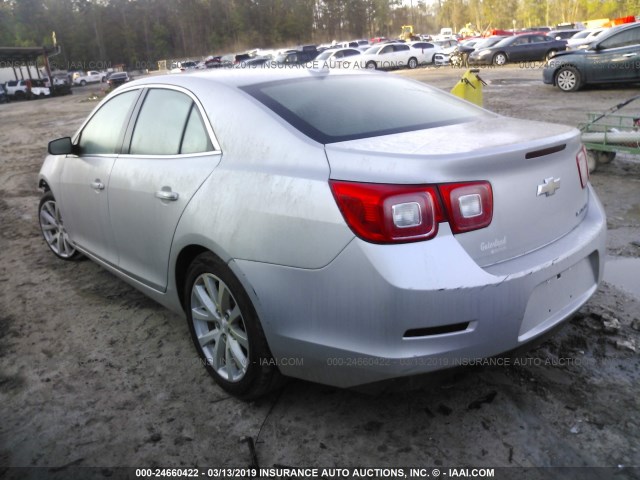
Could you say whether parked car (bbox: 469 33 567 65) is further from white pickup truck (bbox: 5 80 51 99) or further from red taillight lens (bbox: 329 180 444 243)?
white pickup truck (bbox: 5 80 51 99)

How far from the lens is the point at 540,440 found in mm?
2400

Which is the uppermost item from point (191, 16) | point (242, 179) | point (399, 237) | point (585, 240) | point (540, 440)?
point (191, 16)

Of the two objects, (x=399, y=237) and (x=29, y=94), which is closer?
(x=399, y=237)

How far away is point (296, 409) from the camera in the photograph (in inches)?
108

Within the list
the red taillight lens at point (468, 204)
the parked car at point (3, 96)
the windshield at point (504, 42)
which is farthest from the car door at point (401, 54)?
the red taillight lens at point (468, 204)

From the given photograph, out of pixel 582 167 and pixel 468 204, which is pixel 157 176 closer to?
pixel 468 204

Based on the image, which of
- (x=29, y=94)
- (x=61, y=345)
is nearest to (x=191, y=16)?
(x=29, y=94)

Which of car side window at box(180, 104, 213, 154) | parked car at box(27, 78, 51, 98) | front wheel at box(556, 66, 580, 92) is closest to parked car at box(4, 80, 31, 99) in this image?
parked car at box(27, 78, 51, 98)

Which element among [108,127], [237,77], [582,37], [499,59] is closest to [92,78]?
[499,59]

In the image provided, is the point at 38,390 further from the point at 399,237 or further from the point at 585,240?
the point at 585,240

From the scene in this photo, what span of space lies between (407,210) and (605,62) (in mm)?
14885

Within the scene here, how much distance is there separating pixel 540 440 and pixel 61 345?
9.14 feet

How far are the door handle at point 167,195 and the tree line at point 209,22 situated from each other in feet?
297

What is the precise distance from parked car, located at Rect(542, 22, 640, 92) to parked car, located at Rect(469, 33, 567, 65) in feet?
41.7
